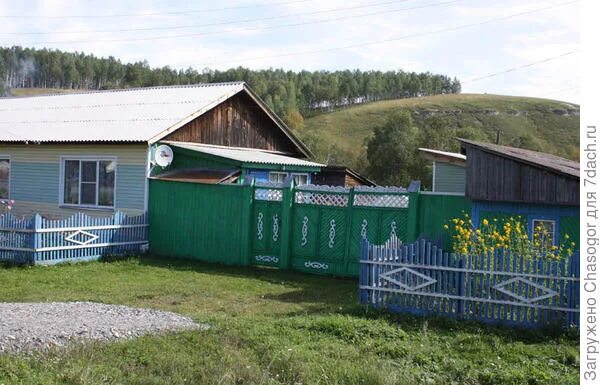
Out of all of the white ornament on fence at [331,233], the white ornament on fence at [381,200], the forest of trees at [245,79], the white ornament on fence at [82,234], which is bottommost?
the white ornament on fence at [82,234]

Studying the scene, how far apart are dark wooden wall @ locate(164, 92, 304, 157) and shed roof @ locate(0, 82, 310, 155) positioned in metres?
0.32

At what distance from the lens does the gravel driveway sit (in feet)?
25.0

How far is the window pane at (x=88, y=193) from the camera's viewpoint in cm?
1911

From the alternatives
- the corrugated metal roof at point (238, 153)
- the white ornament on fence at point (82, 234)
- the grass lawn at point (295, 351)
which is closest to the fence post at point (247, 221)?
the corrugated metal roof at point (238, 153)

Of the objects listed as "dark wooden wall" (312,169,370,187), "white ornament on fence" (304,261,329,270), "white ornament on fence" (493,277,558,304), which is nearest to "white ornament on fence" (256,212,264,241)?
"white ornament on fence" (304,261,329,270)

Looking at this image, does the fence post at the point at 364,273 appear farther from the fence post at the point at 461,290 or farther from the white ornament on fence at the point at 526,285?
the white ornament on fence at the point at 526,285

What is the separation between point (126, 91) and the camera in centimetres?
2477

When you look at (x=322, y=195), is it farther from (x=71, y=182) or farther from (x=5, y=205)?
(x=5, y=205)

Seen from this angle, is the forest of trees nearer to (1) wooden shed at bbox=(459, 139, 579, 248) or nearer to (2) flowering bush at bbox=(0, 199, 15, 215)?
(2) flowering bush at bbox=(0, 199, 15, 215)

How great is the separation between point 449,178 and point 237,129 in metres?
8.27

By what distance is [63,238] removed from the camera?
15.5 metres


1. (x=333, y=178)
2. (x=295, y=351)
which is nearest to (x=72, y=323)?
(x=295, y=351)

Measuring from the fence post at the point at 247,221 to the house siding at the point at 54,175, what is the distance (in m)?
3.44

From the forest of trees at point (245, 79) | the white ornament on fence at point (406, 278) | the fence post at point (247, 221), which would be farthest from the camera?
the forest of trees at point (245, 79)
